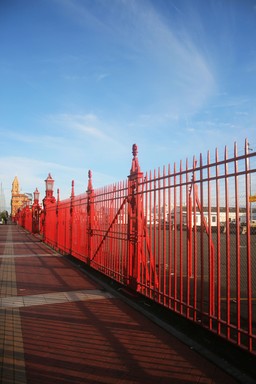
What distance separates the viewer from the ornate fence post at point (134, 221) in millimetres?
6520

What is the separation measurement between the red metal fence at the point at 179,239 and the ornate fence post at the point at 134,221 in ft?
0.06

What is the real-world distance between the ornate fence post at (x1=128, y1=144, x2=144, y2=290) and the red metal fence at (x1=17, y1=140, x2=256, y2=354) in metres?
0.02

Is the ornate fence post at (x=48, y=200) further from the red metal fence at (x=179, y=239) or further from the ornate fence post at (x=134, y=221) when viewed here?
the ornate fence post at (x=134, y=221)

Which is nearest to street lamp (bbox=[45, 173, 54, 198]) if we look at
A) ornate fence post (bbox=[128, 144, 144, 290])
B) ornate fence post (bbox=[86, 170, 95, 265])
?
ornate fence post (bbox=[86, 170, 95, 265])

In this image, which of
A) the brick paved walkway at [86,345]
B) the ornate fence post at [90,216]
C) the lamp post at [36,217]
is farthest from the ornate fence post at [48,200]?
the brick paved walkway at [86,345]

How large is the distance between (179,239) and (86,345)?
11.1 ft

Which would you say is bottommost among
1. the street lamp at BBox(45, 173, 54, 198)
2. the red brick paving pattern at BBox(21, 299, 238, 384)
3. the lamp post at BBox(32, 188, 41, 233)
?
the red brick paving pattern at BBox(21, 299, 238, 384)

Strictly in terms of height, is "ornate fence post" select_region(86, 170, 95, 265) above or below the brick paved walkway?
above

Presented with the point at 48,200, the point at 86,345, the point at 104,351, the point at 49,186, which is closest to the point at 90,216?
the point at 86,345

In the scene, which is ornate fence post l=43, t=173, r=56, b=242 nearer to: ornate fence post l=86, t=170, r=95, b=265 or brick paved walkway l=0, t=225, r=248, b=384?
ornate fence post l=86, t=170, r=95, b=265

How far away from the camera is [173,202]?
5.29m

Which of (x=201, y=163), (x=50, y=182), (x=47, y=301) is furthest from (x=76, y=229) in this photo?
(x=50, y=182)

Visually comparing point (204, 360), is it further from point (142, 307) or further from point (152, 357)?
point (142, 307)

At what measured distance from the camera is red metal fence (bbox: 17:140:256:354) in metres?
3.90
